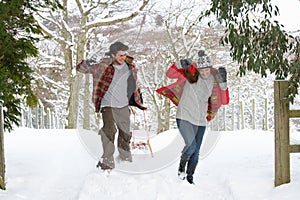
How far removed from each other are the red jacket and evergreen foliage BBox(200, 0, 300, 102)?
50cm

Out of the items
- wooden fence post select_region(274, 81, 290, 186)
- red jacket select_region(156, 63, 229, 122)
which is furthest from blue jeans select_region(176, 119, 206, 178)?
wooden fence post select_region(274, 81, 290, 186)

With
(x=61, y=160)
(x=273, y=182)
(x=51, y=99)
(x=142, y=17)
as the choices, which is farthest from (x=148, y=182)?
(x=51, y=99)

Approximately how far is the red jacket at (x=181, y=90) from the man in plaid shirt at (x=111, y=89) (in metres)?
0.59

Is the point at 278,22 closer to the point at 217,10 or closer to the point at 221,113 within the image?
the point at 217,10

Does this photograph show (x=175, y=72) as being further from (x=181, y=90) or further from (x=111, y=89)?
(x=111, y=89)

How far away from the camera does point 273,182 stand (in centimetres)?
545

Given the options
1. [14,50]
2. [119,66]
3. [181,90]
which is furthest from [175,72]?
[14,50]

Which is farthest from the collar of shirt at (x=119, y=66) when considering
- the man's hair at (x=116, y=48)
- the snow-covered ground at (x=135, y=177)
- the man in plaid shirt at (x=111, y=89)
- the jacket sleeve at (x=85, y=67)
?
the snow-covered ground at (x=135, y=177)

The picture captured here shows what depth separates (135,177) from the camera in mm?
5688

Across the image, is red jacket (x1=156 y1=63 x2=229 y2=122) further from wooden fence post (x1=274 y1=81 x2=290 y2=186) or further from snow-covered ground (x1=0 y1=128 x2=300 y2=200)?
snow-covered ground (x1=0 y1=128 x2=300 y2=200)

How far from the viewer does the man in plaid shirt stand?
5777mm

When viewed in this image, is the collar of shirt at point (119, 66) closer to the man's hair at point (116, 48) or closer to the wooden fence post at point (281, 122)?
the man's hair at point (116, 48)

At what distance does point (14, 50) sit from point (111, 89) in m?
1.38

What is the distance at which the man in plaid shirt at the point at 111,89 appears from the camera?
5.78 m
